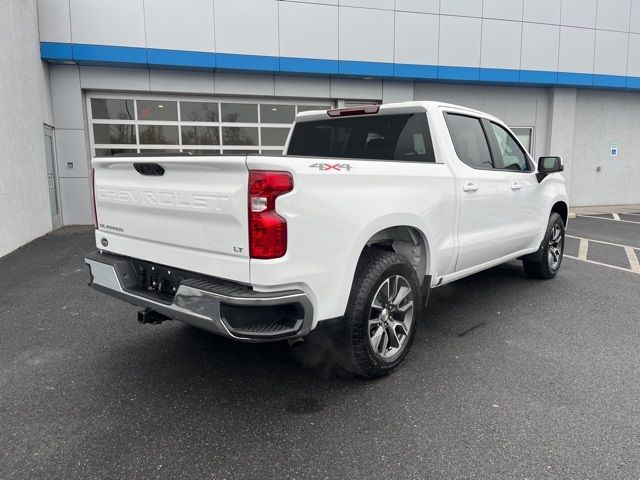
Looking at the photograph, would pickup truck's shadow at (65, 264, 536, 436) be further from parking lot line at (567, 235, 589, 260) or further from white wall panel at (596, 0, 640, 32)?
white wall panel at (596, 0, 640, 32)

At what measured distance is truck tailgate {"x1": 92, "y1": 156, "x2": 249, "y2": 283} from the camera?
8.54 feet

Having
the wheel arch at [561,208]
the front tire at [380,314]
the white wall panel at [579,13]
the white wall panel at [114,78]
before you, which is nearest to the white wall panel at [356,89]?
the white wall panel at [114,78]

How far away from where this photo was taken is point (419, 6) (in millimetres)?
12469

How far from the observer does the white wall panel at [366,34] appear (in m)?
12.0

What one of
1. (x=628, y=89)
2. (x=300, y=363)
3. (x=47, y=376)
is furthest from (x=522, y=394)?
(x=628, y=89)

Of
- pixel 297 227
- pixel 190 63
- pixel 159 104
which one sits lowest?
pixel 297 227

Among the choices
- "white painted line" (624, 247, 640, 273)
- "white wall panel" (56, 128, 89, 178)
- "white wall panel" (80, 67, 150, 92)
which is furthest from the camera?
"white wall panel" (56, 128, 89, 178)

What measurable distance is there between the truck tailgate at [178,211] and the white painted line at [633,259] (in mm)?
6250

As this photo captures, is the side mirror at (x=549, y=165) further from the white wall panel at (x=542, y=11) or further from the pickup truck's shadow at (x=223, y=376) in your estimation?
the white wall panel at (x=542, y=11)

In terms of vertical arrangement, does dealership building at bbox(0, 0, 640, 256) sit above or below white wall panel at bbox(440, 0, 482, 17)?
below

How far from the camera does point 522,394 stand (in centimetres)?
317

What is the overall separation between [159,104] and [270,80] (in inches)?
110

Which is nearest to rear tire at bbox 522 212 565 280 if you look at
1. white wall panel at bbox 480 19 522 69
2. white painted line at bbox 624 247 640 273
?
white painted line at bbox 624 247 640 273

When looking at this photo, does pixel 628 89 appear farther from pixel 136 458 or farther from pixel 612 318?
pixel 136 458
